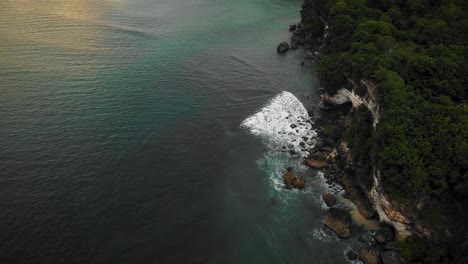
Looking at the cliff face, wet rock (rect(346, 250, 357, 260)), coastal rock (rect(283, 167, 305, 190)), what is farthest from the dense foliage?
coastal rock (rect(283, 167, 305, 190))

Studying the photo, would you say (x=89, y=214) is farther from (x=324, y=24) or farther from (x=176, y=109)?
(x=324, y=24)

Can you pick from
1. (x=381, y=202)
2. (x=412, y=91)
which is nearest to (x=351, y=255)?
(x=381, y=202)

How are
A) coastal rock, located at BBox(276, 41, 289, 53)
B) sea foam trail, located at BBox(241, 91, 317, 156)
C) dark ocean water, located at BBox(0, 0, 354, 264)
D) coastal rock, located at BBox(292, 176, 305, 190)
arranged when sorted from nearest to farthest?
dark ocean water, located at BBox(0, 0, 354, 264) → coastal rock, located at BBox(292, 176, 305, 190) → sea foam trail, located at BBox(241, 91, 317, 156) → coastal rock, located at BBox(276, 41, 289, 53)

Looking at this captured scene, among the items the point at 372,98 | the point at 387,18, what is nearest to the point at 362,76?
the point at 372,98

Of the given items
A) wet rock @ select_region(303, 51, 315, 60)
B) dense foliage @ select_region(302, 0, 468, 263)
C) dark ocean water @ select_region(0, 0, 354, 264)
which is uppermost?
dense foliage @ select_region(302, 0, 468, 263)

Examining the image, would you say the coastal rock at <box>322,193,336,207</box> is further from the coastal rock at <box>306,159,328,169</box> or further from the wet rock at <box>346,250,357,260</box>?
the wet rock at <box>346,250,357,260</box>

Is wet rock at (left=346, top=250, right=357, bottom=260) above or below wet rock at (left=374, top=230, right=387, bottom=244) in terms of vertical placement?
below

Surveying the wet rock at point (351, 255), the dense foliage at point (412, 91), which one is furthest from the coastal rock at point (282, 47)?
the wet rock at point (351, 255)

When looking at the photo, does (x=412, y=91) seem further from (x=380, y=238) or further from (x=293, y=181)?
(x=380, y=238)
